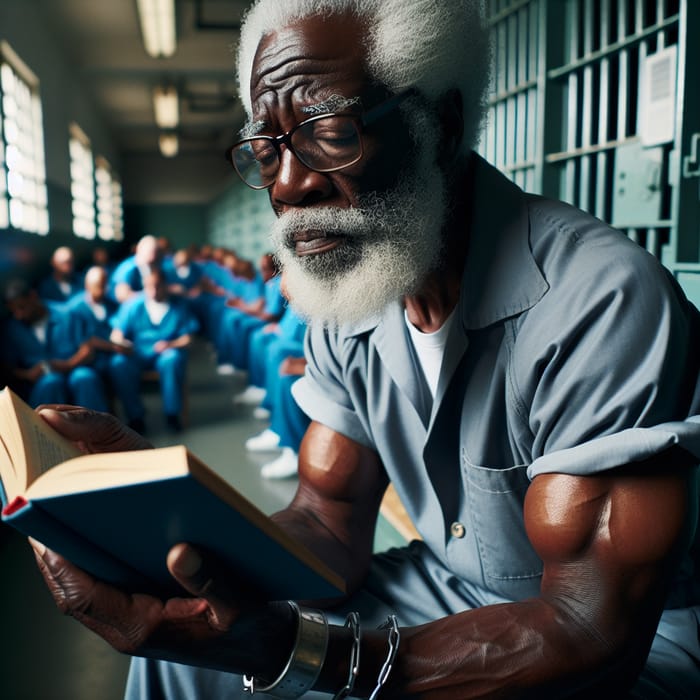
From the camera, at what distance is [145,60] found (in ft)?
34.7

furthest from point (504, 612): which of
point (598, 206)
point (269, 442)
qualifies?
point (269, 442)

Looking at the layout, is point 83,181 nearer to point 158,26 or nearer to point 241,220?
point 241,220

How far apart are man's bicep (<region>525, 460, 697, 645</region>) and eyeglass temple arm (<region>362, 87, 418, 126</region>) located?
59cm

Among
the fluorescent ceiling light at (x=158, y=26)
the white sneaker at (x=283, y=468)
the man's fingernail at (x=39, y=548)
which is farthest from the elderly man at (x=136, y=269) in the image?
the man's fingernail at (x=39, y=548)

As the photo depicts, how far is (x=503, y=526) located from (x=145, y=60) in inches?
435

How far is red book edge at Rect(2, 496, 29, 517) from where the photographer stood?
677 mm

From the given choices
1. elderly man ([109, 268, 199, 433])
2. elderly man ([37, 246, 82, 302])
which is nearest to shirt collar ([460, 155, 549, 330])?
elderly man ([109, 268, 199, 433])

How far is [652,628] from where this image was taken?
896mm

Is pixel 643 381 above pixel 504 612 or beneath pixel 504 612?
above

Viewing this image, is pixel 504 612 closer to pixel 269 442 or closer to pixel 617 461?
pixel 617 461

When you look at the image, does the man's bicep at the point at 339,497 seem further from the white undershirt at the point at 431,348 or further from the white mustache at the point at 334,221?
the white mustache at the point at 334,221

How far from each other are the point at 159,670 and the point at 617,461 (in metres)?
0.76

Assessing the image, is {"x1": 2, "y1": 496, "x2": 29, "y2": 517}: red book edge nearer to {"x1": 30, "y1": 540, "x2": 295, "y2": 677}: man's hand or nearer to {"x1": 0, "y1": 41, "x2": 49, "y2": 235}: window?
{"x1": 30, "y1": 540, "x2": 295, "y2": 677}: man's hand

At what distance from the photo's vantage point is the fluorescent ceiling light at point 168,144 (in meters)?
17.2
